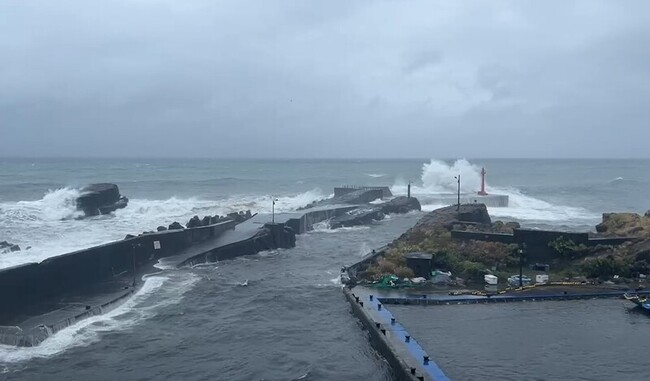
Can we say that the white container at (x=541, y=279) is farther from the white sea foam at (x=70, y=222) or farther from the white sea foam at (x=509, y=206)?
the white sea foam at (x=509, y=206)

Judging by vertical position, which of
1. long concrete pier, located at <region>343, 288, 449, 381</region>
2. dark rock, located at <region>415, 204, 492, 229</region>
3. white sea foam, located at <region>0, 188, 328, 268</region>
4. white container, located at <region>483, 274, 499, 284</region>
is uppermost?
dark rock, located at <region>415, 204, 492, 229</region>

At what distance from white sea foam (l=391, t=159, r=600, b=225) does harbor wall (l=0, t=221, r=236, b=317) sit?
3151 cm

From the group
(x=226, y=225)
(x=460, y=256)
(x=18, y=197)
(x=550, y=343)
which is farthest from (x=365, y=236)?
(x=18, y=197)

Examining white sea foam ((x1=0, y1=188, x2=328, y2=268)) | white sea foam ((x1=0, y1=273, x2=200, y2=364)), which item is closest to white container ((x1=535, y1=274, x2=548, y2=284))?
white sea foam ((x1=0, y1=273, x2=200, y2=364))

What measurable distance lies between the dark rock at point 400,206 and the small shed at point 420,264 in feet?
88.6

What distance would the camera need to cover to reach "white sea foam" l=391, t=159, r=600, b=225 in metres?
51.8

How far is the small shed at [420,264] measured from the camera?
23.3 metres

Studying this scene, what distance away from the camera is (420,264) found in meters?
23.5

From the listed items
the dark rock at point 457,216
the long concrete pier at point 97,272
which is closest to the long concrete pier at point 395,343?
the long concrete pier at point 97,272

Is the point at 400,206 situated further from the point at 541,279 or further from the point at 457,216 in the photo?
the point at 541,279

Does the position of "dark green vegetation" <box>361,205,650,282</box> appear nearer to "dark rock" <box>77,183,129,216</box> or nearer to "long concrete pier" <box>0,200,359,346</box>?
"long concrete pier" <box>0,200,359,346</box>

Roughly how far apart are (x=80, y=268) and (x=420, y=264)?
13.4 metres

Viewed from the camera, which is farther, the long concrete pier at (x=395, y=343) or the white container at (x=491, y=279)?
the white container at (x=491, y=279)

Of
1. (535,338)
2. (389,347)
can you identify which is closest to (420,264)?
(535,338)
